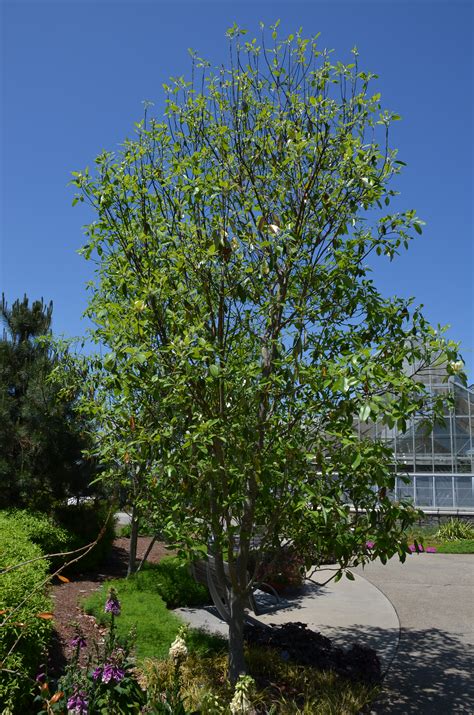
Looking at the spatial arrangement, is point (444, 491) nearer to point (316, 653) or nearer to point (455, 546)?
point (455, 546)

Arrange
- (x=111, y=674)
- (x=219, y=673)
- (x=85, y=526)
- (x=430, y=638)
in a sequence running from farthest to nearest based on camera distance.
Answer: (x=85, y=526) → (x=430, y=638) → (x=219, y=673) → (x=111, y=674)

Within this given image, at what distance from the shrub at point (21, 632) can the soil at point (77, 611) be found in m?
0.28

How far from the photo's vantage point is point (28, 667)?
443 centimetres

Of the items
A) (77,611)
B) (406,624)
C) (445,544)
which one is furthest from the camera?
(445,544)

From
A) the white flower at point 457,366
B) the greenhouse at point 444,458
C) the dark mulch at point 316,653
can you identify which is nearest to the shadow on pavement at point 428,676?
the dark mulch at point 316,653

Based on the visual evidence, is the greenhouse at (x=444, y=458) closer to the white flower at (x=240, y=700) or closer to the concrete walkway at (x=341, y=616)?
the concrete walkway at (x=341, y=616)

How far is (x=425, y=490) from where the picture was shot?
1909cm

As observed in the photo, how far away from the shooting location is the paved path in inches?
218

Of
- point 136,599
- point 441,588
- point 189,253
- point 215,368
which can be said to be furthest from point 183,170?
point 441,588

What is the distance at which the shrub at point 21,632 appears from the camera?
157 inches

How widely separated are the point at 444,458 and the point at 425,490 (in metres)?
1.29

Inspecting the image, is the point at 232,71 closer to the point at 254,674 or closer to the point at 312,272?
the point at 312,272

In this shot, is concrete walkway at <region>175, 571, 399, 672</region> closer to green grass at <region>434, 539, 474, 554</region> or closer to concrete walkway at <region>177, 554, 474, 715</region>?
concrete walkway at <region>177, 554, 474, 715</region>

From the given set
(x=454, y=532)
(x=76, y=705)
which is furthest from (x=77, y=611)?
(x=454, y=532)
